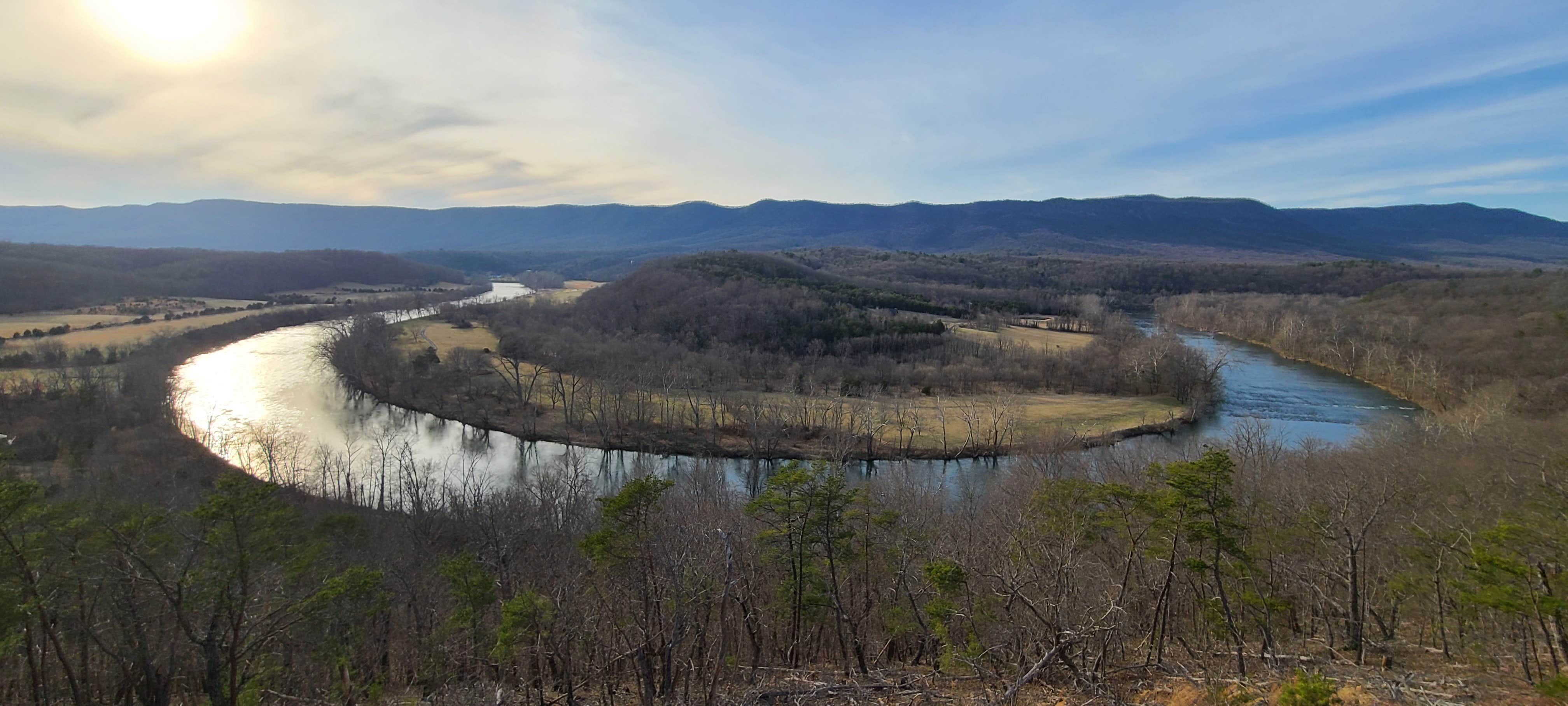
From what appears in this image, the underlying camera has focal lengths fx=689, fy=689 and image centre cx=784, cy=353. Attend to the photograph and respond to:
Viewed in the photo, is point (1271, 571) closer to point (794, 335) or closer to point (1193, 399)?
point (1193, 399)

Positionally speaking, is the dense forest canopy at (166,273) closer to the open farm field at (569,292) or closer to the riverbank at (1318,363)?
the open farm field at (569,292)

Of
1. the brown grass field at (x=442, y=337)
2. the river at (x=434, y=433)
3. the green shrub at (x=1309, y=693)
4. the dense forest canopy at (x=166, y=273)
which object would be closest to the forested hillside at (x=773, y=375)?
the brown grass field at (x=442, y=337)

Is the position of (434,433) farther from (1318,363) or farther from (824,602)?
(1318,363)

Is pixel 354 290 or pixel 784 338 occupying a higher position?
pixel 354 290

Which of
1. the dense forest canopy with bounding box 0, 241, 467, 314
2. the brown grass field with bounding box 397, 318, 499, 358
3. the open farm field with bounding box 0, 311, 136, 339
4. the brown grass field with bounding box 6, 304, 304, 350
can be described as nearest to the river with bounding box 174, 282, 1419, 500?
the brown grass field with bounding box 6, 304, 304, 350

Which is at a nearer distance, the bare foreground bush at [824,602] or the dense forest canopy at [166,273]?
the bare foreground bush at [824,602]

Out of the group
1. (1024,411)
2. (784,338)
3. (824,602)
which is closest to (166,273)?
(784,338)
